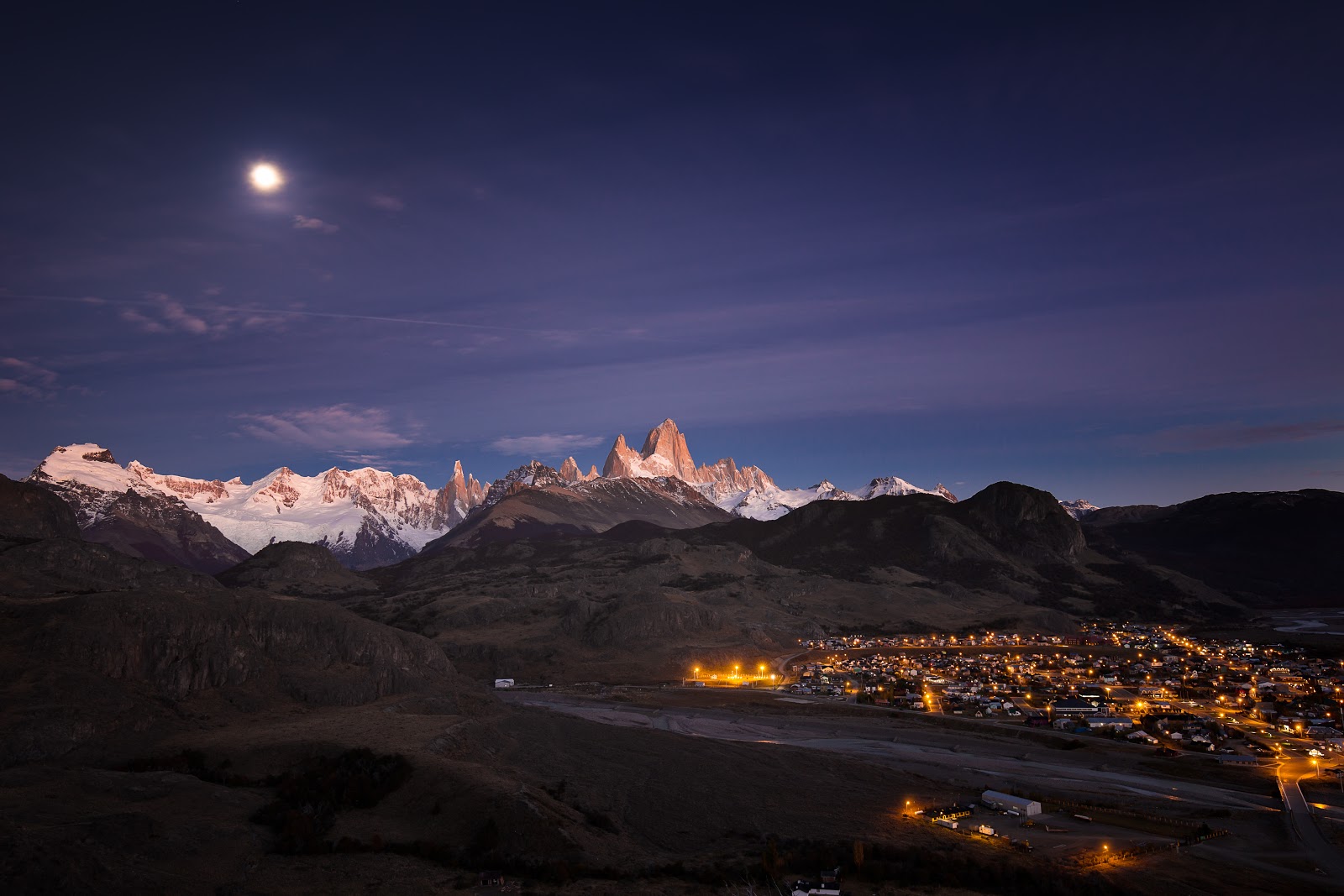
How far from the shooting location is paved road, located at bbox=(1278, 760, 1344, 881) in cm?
5412

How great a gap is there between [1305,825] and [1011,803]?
22.3m

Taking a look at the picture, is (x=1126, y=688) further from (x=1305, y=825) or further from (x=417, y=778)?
(x=417, y=778)

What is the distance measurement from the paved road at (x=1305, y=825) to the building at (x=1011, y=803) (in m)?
17.8

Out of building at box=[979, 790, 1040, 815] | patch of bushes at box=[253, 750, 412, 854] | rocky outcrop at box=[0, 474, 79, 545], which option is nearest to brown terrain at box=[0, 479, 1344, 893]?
patch of bushes at box=[253, 750, 412, 854]

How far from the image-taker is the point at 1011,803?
65.1m

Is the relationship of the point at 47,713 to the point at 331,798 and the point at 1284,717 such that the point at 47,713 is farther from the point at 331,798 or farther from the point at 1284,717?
the point at 1284,717

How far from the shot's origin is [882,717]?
114125 millimetres

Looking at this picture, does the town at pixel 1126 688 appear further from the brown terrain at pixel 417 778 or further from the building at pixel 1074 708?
the brown terrain at pixel 417 778

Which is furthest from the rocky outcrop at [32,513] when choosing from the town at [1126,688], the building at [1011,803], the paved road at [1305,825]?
the paved road at [1305,825]

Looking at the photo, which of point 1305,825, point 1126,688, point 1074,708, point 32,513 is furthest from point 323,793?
point 32,513

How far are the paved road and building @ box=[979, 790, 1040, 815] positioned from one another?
17838mm

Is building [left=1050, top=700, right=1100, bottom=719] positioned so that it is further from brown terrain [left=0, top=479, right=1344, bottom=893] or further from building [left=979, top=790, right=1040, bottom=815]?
building [left=979, top=790, right=1040, bottom=815]

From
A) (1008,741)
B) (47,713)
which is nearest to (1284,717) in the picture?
(1008,741)

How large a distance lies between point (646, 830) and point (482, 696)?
4983 cm
